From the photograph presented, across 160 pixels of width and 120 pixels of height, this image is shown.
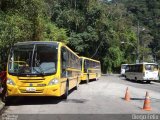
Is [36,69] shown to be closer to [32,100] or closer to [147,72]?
[32,100]

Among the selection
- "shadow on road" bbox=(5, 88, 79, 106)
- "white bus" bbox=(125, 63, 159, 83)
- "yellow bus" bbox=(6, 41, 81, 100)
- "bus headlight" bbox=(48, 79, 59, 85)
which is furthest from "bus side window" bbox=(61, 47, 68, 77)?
"white bus" bbox=(125, 63, 159, 83)

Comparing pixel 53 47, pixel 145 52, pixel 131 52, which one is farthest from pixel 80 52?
pixel 53 47

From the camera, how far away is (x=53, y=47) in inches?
706

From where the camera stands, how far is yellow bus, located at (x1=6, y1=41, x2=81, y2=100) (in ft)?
55.0

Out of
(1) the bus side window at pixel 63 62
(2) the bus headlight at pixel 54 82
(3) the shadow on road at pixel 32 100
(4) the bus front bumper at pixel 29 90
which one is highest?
(1) the bus side window at pixel 63 62

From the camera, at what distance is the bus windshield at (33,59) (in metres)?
17.0

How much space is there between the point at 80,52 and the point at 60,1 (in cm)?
879

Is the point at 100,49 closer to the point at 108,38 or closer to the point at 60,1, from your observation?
the point at 108,38

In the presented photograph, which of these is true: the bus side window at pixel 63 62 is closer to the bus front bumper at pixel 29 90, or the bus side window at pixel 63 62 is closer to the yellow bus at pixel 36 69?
the yellow bus at pixel 36 69

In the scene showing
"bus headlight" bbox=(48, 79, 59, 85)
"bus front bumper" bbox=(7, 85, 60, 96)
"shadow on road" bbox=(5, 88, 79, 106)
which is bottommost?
"shadow on road" bbox=(5, 88, 79, 106)

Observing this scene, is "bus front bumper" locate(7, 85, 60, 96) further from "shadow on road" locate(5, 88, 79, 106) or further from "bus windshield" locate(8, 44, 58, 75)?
"shadow on road" locate(5, 88, 79, 106)

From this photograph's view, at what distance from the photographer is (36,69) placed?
56.0ft

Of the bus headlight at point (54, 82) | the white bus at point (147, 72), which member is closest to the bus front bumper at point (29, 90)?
the bus headlight at point (54, 82)

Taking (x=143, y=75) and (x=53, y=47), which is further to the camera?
(x=143, y=75)
